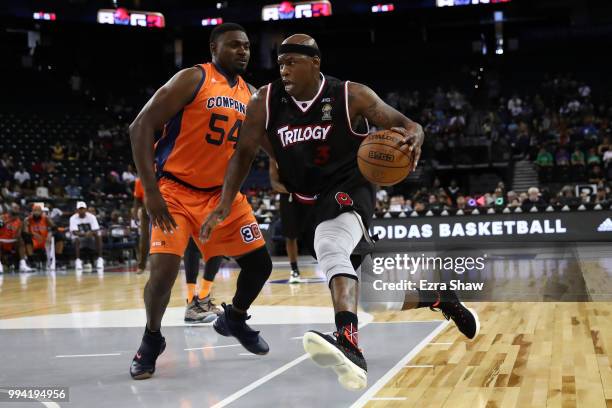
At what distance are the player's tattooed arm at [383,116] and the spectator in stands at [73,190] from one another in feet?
58.7

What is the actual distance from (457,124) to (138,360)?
807 inches

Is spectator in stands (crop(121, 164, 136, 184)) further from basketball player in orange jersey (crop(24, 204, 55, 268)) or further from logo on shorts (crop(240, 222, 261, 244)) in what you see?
logo on shorts (crop(240, 222, 261, 244))

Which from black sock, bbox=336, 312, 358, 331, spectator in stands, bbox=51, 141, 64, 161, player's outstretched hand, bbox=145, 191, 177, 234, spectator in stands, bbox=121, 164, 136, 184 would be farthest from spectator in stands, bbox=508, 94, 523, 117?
black sock, bbox=336, 312, 358, 331

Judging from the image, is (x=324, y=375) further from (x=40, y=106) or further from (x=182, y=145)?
(x=40, y=106)

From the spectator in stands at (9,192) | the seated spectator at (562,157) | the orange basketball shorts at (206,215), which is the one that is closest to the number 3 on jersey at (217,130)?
the orange basketball shorts at (206,215)

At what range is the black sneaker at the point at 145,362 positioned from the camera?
3.93 meters

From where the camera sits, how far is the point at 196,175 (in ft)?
14.2

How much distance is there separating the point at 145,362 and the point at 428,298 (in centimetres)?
190

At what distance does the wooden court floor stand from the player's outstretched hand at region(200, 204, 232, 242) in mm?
1216

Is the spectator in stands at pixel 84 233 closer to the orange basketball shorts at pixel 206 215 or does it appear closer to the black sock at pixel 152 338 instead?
the orange basketball shorts at pixel 206 215

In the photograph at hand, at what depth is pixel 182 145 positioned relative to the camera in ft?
14.2

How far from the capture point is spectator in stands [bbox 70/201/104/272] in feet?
51.8

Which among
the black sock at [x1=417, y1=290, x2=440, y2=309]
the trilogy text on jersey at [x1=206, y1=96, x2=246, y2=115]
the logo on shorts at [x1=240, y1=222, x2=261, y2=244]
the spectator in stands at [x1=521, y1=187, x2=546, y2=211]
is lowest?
the spectator in stands at [x1=521, y1=187, x2=546, y2=211]

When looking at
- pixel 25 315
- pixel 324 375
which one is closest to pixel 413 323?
pixel 324 375
